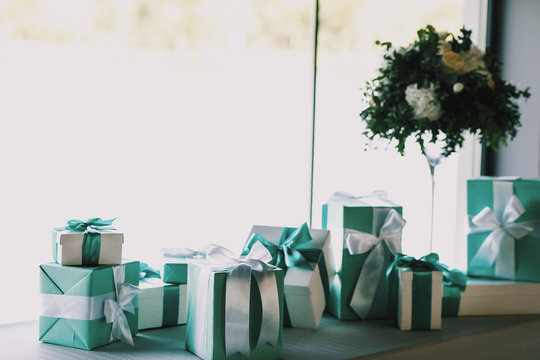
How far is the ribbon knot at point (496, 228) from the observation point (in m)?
1.51

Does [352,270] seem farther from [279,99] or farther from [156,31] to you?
[156,31]

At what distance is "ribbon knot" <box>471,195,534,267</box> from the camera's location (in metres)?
1.51

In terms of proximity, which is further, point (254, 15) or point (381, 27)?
point (381, 27)

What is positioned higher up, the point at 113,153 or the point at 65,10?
the point at 65,10

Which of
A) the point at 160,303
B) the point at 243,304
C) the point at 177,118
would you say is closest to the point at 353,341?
the point at 243,304

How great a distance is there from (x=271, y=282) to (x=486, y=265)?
0.74m

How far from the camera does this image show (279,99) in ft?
6.34

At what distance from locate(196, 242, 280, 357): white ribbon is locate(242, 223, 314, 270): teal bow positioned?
21cm

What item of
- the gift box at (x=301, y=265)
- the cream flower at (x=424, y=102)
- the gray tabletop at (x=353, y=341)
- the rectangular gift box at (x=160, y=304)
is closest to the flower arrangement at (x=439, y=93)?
the cream flower at (x=424, y=102)

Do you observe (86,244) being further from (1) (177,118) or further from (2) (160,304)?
(1) (177,118)

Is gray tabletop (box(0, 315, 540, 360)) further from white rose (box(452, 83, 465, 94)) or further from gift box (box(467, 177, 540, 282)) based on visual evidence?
white rose (box(452, 83, 465, 94))

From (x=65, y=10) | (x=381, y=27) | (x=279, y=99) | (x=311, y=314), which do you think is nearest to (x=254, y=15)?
(x=279, y=99)

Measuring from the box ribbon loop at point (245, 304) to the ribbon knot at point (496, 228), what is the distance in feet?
2.34

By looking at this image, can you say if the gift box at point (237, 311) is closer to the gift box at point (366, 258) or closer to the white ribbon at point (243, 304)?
the white ribbon at point (243, 304)
